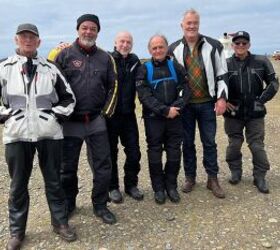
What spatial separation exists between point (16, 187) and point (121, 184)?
2.77 meters

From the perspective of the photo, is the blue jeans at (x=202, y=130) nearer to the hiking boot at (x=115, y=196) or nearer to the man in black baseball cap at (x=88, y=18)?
the hiking boot at (x=115, y=196)

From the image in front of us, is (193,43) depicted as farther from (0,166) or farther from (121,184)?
(0,166)

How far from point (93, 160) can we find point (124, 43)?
5.82ft

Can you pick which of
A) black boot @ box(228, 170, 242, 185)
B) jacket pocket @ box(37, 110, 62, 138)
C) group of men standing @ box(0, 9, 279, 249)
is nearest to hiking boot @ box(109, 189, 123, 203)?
group of men standing @ box(0, 9, 279, 249)

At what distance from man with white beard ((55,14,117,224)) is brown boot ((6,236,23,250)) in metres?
0.96

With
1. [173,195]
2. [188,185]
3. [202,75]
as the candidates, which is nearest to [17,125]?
[173,195]

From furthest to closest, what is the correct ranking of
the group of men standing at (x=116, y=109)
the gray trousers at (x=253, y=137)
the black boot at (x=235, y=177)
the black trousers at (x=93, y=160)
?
the black boot at (x=235, y=177) → the gray trousers at (x=253, y=137) → the black trousers at (x=93, y=160) → the group of men standing at (x=116, y=109)

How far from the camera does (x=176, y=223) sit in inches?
235

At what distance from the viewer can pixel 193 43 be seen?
6.47 metres

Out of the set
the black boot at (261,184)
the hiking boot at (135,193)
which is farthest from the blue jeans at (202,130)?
the hiking boot at (135,193)

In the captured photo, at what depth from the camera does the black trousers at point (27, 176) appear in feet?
16.5

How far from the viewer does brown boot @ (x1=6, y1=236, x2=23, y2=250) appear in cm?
525

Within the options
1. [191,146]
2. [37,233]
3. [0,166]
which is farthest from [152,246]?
[0,166]

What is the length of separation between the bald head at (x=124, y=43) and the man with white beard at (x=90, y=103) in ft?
1.26
